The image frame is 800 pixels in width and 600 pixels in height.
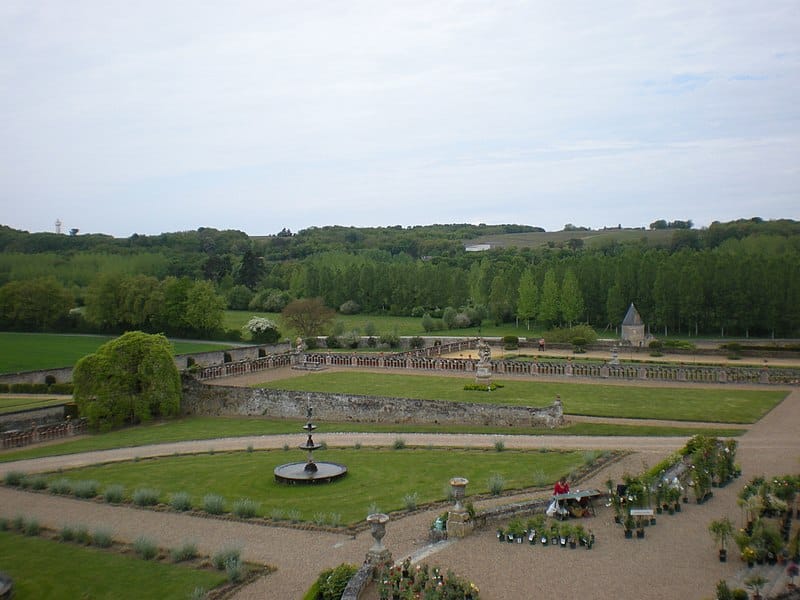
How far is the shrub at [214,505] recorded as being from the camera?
20.9m

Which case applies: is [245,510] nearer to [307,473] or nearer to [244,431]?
[307,473]

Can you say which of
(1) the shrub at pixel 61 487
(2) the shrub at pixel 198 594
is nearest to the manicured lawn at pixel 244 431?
(1) the shrub at pixel 61 487

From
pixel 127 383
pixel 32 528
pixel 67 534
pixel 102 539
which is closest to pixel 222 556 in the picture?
pixel 102 539

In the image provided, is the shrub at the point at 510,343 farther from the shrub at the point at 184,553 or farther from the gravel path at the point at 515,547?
the shrub at the point at 184,553

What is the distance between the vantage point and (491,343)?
6250cm

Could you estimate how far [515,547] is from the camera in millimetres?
16766

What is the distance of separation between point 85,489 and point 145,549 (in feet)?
21.8

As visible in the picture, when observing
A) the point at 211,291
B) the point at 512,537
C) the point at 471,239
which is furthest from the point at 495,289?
the point at 471,239

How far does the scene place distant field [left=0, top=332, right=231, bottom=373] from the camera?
54.7 meters

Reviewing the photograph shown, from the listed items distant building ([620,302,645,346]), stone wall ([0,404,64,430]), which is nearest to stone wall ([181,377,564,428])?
stone wall ([0,404,64,430])

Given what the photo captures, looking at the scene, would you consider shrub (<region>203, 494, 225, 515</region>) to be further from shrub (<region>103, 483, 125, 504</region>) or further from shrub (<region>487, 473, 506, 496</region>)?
shrub (<region>487, 473, 506, 496</region>)

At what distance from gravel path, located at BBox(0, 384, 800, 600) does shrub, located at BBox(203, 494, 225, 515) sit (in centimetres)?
49

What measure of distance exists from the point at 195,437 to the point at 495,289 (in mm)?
52352

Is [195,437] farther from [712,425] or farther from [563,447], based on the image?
[712,425]
